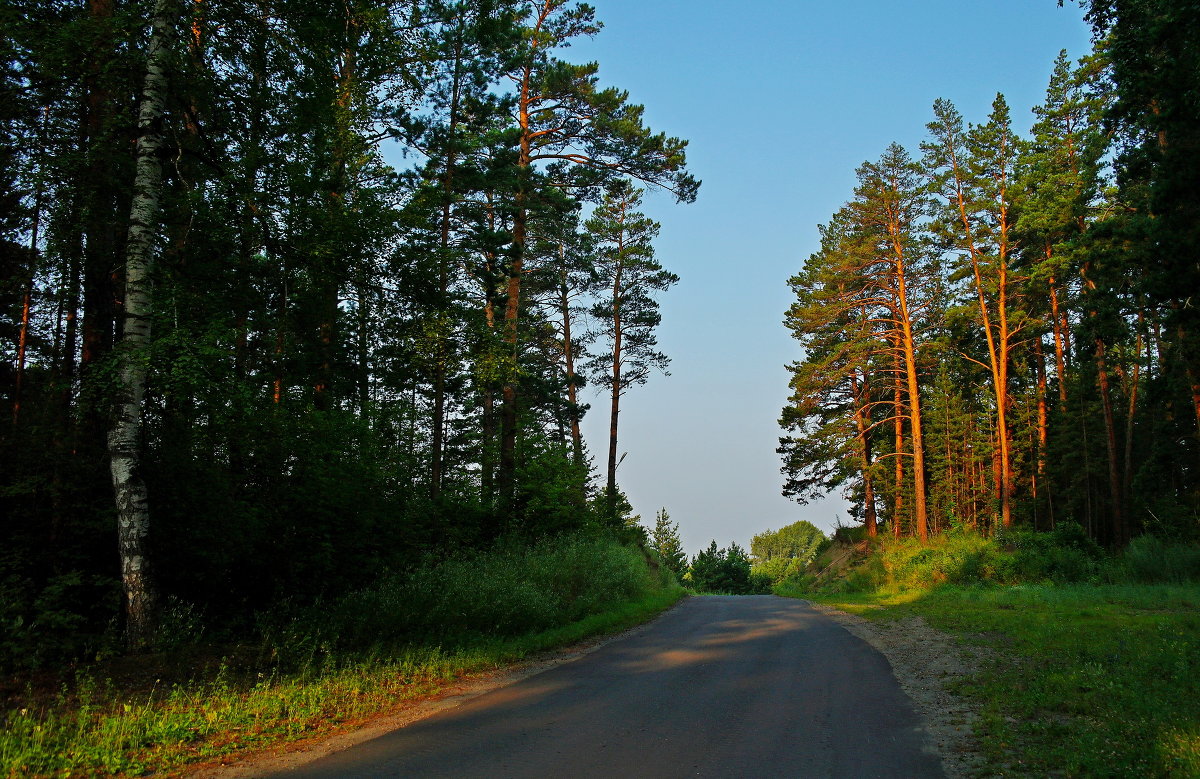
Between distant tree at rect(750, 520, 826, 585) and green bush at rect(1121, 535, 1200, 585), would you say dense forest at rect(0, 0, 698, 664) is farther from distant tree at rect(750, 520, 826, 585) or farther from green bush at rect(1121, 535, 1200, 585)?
distant tree at rect(750, 520, 826, 585)

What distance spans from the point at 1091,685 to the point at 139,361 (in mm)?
11158

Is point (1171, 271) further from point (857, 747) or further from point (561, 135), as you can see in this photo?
A: point (561, 135)

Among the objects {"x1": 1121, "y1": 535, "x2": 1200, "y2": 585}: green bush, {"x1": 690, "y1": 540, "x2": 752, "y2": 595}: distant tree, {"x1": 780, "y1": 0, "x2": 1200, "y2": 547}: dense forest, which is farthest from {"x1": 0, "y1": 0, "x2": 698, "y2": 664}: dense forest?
{"x1": 690, "y1": 540, "x2": 752, "y2": 595}: distant tree

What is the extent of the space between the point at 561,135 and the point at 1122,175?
16.0 m

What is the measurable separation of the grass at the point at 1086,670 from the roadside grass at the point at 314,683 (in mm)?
6355

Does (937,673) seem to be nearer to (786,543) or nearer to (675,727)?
(675,727)

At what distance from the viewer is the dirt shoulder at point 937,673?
5938 millimetres

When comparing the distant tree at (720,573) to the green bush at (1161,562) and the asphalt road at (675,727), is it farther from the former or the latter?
the asphalt road at (675,727)

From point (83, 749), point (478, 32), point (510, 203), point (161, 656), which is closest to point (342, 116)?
point (478, 32)

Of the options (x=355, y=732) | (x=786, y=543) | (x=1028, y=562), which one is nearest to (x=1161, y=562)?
(x=1028, y=562)

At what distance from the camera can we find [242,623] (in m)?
9.88

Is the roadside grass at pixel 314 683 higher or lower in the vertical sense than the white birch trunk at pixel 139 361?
lower

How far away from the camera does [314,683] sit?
7891 mm

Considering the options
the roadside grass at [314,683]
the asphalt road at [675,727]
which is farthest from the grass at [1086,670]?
the roadside grass at [314,683]
